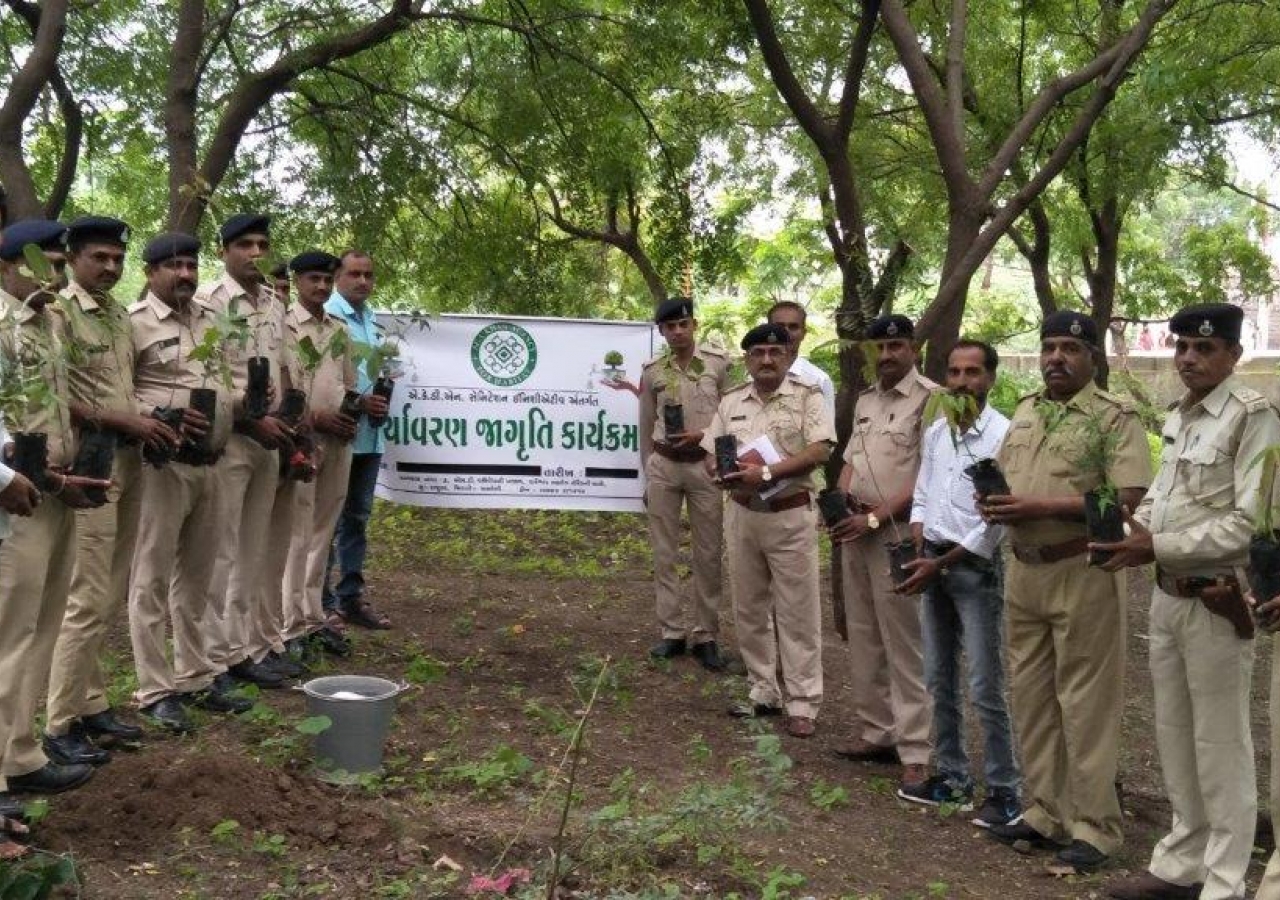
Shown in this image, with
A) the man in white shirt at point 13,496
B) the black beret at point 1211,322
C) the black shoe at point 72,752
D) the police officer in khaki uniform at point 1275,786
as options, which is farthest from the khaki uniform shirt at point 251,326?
the police officer in khaki uniform at point 1275,786

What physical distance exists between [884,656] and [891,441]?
3.51 feet

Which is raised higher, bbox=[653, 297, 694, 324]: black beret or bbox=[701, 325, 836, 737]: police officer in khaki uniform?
bbox=[653, 297, 694, 324]: black beret

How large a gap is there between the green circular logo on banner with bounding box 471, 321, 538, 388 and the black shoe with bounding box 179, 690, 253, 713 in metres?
3.33

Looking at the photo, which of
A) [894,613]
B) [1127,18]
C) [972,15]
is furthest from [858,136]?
[894,613]

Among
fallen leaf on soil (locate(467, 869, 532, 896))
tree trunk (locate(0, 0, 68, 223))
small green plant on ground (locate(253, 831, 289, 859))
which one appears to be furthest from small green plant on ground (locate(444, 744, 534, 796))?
tree trunk (locate(0, 0, 68, 223))

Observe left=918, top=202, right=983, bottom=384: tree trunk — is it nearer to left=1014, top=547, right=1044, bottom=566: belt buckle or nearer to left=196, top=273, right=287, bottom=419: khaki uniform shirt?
left=1014, top=547, right=1044, bottom=566: belt buckle

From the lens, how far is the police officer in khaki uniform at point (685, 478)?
805cm

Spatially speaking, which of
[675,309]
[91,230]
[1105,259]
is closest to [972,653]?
[675,309]

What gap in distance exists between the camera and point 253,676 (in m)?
6.77

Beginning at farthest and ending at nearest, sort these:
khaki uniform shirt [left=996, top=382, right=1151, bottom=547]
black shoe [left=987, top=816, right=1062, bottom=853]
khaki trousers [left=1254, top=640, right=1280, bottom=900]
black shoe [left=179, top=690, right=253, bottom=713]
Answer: black shoe [left=179, top=690, right=253, bottom=713], black shoe [left=987, top=816, right=1062, bottom=853], khaki uniform shirt [left=996, top=382, right=1151, bottom=547], khaki trousers [left=1254, top=640, right=1280, bottom=900]

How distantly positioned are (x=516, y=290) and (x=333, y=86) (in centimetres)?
218

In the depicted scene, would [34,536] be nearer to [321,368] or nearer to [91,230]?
[91,230]

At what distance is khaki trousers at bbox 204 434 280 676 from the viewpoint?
21.0ft

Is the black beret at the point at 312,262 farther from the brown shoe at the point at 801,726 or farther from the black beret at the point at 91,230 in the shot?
the brown shoe at the point at 801,726
